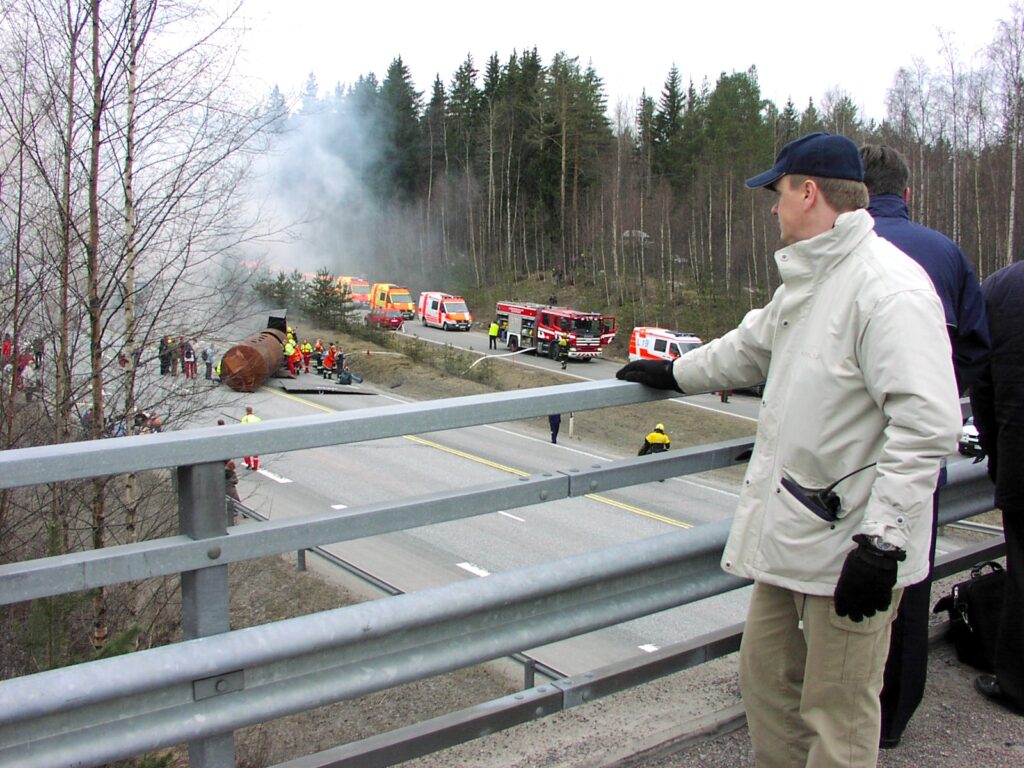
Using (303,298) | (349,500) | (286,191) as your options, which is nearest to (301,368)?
(303,298)

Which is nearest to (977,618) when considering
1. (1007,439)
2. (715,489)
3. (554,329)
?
(1007,439)

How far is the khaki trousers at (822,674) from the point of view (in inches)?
95.3

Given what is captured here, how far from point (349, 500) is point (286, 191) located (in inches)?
2058

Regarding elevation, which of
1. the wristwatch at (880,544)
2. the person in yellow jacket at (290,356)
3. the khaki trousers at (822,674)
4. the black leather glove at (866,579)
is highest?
the wristwatch at (880,544)

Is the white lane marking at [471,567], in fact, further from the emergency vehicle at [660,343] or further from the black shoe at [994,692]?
the emergency vehicle at [660,343]

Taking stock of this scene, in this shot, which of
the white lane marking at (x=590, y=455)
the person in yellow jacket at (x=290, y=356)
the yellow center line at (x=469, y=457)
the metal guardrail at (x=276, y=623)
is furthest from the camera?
the person in yellow jacket at (x=290, y=356)

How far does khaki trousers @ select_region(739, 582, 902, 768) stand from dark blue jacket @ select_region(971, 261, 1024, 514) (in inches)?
54.5

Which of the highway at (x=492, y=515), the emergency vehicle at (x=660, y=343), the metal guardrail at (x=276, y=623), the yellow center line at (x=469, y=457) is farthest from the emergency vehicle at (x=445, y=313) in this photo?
the metal guardrail at (x=276, y=623)

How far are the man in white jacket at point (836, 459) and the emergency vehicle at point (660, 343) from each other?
3074cm

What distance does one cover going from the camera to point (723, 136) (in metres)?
53.7

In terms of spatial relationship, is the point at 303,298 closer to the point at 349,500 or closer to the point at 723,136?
the point at 723,136

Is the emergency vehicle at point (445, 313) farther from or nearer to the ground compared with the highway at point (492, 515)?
farther from the ground

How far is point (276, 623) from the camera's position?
7.62 feet

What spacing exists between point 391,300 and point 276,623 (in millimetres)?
53511
